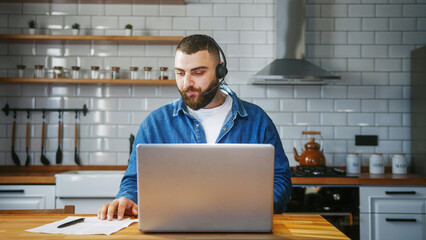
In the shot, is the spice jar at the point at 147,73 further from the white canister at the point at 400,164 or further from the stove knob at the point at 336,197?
the white canister at the point at 400,164

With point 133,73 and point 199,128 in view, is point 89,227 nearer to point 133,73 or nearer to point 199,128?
point 199,128

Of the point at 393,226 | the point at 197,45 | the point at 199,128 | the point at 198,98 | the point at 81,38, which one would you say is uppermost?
the point at 81,38

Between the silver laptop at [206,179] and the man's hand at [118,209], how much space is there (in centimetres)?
31

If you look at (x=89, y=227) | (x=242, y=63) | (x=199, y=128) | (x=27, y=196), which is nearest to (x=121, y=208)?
(x=89, y=227)

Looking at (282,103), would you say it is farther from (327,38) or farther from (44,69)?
(44,69)

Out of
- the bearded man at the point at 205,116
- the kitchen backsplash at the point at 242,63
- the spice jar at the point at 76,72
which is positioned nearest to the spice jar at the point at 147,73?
the kitchen backsplash at the point at 242,63

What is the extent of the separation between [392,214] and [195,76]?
195cm

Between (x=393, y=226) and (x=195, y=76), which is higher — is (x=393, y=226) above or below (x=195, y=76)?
below

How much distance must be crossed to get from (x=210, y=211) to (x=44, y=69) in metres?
2.93

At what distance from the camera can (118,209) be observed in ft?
4.41

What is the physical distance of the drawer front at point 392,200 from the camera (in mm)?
2779

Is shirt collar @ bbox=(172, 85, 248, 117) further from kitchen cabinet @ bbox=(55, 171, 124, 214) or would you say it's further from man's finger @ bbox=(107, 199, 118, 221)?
kitchen cabinet @ bbox=(55, 171, 124, 214)

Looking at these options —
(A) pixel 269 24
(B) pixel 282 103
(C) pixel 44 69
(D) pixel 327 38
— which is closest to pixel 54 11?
(C) pixel 44 69

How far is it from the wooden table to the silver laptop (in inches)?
2.6
